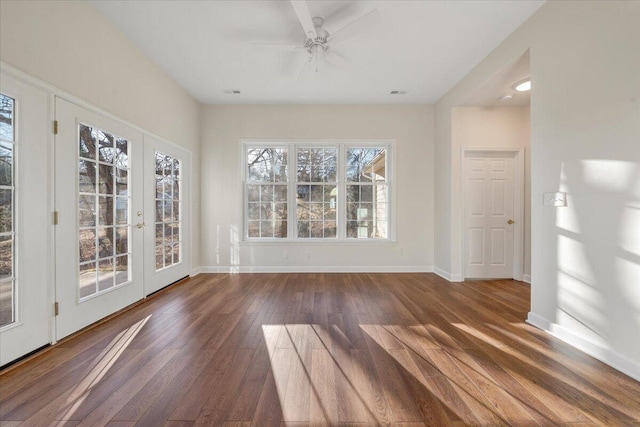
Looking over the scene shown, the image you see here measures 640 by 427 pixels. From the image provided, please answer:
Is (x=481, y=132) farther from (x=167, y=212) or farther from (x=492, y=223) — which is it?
(x=167, y=212)

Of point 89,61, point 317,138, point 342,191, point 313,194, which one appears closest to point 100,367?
point 89,61

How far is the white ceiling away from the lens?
240 cm

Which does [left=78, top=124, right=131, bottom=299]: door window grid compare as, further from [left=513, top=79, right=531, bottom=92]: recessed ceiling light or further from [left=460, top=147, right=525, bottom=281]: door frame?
[left=513, top=79, right=531, bottom=92]: recessed ceiling light

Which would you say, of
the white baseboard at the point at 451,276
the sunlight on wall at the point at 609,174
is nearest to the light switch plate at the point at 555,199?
the sunlight on wall at the point at 609,174

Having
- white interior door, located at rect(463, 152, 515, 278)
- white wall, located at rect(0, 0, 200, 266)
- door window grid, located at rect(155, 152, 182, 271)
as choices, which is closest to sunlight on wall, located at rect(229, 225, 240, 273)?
door window grid, located at rect(155, 152, 182, 271)

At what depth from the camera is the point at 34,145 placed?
1.90 m

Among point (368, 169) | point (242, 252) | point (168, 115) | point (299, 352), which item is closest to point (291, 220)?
point (242, 252)

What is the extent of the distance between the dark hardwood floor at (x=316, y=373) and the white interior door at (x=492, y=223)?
141cm

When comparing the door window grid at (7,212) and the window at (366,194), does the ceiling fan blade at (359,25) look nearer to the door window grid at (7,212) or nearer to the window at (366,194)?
the window at (366,194)

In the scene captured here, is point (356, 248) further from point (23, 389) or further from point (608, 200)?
point (23, 389)

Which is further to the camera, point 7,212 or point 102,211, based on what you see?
point 102,211

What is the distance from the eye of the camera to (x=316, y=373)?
170 centimetres

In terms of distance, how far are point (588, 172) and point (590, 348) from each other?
1322mm

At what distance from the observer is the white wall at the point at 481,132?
3.94m
